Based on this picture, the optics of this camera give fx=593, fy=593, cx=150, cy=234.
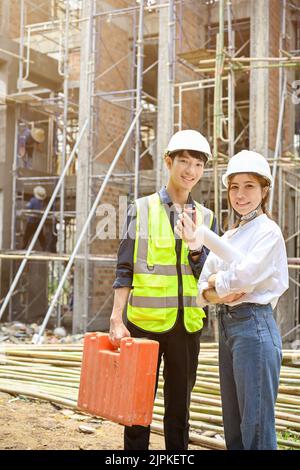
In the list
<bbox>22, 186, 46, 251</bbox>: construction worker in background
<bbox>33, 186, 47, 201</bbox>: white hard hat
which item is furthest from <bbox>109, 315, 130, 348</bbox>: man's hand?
<bbox>33, 186, 47, 201</bbox>: white hard hat

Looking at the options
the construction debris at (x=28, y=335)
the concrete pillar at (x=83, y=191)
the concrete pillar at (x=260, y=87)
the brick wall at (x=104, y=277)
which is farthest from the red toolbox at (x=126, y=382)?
the brick wall at (x=104, y=277)

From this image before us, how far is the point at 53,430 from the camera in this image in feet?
15.5

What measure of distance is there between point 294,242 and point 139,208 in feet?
30.3

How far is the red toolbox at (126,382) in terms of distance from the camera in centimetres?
289

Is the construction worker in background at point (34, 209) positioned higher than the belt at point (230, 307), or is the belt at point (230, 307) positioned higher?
the construction worker in background at point (34, 209)

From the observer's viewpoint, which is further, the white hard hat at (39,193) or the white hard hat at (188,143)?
the white hard hat at (39,193)

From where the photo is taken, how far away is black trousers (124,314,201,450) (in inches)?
126

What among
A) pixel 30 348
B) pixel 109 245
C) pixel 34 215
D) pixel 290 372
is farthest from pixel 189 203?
pixel 34 215

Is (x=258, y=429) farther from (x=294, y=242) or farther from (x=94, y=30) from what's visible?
(x=94, y=30)

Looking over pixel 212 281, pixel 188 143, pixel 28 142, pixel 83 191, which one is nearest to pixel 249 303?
pixel 212 281

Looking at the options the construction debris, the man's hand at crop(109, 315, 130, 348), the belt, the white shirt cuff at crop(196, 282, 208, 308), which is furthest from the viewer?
the construction debris

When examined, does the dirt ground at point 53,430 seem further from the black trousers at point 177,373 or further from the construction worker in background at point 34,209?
the construction worker in background at point 34,209

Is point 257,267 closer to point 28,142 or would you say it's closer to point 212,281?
point 212,281

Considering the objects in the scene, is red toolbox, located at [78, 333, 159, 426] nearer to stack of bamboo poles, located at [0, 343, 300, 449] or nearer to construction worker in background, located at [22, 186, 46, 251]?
stack of bamboo poles, located at [0, 343, 300, 449]
